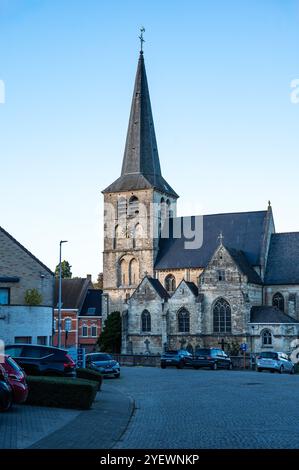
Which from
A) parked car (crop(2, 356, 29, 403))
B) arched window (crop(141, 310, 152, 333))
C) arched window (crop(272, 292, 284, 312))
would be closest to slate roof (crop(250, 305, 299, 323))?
arched window (crop(272, 292, 284, 312))

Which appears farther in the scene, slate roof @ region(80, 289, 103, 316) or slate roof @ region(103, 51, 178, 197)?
slate roof @ region(80, 289, 103, 316)

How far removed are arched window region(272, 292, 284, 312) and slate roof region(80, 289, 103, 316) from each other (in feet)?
77.2

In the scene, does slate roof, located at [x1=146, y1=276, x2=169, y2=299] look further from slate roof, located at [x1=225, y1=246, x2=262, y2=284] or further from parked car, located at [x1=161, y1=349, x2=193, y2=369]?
parked car, located at [x1=161, y1=349, x2=193, y2=369]

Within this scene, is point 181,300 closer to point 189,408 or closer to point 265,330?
point 265,330

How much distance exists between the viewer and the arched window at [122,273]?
72.5 meters

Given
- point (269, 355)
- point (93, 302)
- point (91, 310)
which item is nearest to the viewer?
point (269, 355)

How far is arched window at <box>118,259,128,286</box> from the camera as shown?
72.5 m

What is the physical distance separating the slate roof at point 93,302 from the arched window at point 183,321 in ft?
60.0

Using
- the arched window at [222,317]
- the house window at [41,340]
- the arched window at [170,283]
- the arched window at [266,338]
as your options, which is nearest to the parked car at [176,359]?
the house window at [41,340]

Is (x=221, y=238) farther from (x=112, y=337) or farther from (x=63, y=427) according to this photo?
(x=63, y=427)

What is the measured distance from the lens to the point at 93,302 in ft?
271

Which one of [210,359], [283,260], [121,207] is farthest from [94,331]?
[210,359]

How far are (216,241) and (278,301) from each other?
8946 mm

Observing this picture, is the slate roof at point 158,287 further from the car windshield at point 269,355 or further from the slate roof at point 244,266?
the car windshield at point 269,355
